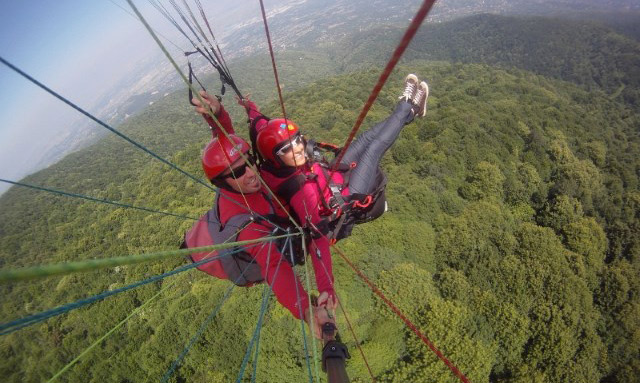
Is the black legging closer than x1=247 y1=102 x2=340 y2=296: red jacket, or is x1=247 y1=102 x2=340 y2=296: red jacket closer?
x1=247 y1=102 x2=340 y2=296: red jacket

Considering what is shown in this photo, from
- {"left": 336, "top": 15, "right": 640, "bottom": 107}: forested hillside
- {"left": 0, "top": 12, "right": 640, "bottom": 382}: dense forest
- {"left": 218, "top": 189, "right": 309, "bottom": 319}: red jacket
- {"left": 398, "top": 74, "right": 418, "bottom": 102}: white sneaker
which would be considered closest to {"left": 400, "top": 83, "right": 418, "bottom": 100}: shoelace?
{"left": 398, "top": 74, "right": 418, "bottom": 102}: white sneaker

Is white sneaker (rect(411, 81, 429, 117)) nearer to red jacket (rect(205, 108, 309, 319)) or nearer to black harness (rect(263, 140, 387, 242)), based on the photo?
black harness (rect(263, 140, 387, 242))

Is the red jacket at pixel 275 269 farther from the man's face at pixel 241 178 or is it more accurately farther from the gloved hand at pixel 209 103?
the gloved hand at pixel 209 103

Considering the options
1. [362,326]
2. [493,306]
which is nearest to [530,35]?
[493,306]

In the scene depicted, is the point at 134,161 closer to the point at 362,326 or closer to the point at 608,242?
the point at 362,326

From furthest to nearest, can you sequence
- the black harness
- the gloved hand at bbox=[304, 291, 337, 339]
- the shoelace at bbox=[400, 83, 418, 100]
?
the shoelace at bbox=[400, 83, 418, 100] → the black harness → the gloved hand at bbox=[304, 291, 337, 339]
